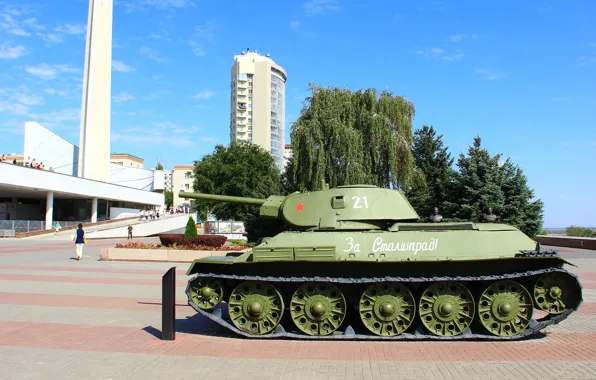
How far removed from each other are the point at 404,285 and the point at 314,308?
1.70 metres

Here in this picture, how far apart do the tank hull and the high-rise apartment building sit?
115 metres

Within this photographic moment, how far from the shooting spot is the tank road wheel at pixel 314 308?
8.90 m

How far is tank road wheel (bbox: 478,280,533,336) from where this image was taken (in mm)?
8797

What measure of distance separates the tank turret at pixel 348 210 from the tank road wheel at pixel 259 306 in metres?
1.65

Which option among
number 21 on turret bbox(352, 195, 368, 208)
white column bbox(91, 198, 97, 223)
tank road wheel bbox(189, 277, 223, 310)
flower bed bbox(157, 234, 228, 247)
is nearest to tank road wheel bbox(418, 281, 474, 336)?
number 21 on turret bbox(352, 195, 368, 208)

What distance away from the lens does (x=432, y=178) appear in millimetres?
41781

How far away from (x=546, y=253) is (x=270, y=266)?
194 inches

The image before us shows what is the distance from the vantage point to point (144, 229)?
187ft

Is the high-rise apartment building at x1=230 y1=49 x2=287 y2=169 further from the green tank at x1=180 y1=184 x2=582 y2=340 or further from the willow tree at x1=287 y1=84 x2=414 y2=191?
the green tank at x1=180 y1=184 x2=582 y2=340

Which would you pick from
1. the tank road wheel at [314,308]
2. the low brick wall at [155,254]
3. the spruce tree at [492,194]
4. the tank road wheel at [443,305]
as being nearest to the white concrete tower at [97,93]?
the low brick wall at [155,254]

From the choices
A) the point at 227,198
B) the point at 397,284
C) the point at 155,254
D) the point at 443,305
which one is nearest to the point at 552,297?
the point at 443,305

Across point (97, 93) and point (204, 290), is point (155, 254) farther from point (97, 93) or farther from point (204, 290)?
point (97, 93)

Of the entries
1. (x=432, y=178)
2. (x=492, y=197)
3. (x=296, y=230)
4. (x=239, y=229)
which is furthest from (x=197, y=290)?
(x=432, y=178)

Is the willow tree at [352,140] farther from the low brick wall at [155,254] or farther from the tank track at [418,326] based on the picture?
the tank track at [418,326]
